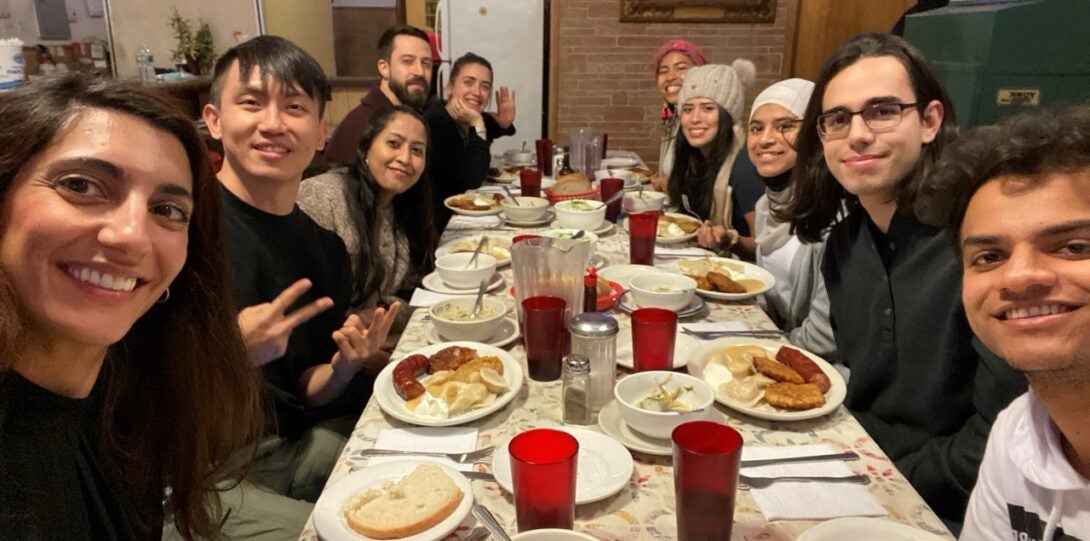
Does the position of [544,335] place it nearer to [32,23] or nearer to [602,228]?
[602,228]

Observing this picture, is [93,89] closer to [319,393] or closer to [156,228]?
[156,228]

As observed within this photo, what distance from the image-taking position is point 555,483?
0.87 metres

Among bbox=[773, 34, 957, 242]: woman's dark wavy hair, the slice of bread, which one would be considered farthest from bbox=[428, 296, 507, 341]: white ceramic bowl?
bbox=[773, 34, 957, 242]: woman's dark wavy hair

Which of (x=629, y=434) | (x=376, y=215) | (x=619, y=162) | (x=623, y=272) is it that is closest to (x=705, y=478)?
(x=629, y=434)

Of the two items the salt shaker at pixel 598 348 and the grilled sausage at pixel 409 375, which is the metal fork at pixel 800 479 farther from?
the grilled sausage at pixel 409 375

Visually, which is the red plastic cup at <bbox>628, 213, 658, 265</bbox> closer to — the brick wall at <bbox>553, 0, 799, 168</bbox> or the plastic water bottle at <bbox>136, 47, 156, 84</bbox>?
the brick wall at <bbox>553, 0, 799, 168</bbox>

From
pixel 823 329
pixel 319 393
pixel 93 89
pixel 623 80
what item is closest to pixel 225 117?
pixel 319 393

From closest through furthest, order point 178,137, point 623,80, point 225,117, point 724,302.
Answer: point 178,137 < point 225,117 < point 724,302 < point 623,80

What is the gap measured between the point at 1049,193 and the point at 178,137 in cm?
116

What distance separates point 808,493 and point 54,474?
105cm

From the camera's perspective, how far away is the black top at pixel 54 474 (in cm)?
85

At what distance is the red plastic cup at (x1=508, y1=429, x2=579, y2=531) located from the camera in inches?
34.0

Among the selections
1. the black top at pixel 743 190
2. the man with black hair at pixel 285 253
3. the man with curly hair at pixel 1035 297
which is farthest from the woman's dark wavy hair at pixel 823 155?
the man with black hair at pixel 285 253

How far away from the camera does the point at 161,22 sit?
6.27 meters
